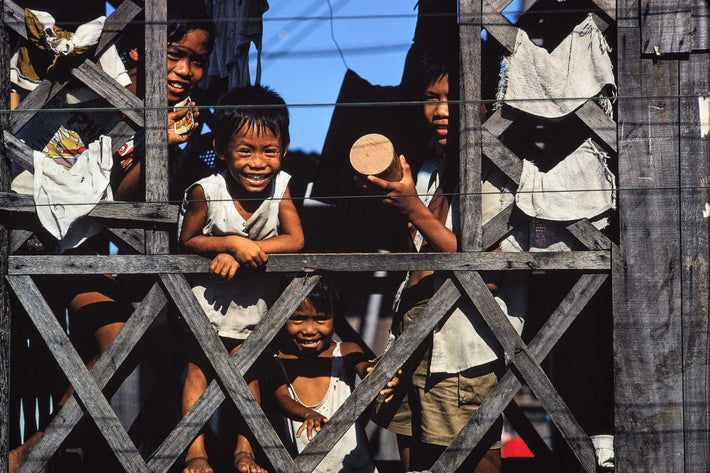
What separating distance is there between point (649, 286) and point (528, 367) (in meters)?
0.78

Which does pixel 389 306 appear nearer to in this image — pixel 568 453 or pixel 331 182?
pixel 331 182

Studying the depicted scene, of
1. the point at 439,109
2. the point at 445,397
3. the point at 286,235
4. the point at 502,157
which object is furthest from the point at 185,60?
the point at 445,397

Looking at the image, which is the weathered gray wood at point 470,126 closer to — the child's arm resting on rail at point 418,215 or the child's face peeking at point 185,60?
the child's arm resting on rail at point 418,215

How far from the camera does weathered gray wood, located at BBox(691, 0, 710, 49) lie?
15.6 ft

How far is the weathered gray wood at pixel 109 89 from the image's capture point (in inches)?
191

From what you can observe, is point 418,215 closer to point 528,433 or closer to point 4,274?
point 528,433

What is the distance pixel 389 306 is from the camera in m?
7.28

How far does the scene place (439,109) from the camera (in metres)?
5.43

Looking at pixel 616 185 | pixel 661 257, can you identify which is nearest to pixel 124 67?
pixel 616 185

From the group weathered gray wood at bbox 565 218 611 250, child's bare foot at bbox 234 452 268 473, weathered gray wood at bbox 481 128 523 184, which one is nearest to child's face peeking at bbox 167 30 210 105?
weathered gray wood at bbox 481 128 523 184

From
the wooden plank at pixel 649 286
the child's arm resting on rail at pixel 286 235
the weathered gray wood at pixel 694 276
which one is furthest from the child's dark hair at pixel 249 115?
the weathered gray wood at pixel 694 276

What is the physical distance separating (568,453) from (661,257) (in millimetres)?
1657

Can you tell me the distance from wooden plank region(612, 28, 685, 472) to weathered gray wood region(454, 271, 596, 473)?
192 mm

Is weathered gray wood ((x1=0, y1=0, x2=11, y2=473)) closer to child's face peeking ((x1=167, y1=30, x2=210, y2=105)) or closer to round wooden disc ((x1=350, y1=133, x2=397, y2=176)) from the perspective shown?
child's face peeking ((x1=167, y1=30, x2=210, y2=105))
